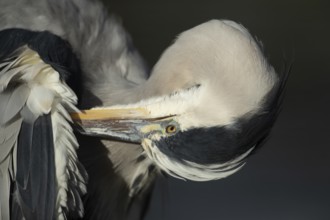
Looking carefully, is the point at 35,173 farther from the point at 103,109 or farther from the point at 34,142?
the point at 103,109

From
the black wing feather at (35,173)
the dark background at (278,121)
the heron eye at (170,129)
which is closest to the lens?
the black wing feather at (35,173)

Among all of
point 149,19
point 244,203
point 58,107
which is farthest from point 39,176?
point 149,19

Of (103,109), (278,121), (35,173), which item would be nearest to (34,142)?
(35,173)

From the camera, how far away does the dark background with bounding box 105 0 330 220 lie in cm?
448

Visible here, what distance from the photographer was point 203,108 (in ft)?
8.29

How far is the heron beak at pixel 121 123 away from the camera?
261cm

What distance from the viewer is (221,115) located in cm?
250

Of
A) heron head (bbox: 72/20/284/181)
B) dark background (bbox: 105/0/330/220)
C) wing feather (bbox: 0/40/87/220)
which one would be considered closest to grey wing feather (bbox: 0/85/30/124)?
wing feather (bbox: 0/40/87/220)

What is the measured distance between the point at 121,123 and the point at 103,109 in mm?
73

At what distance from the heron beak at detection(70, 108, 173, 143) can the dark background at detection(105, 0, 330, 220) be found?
4.61 ft

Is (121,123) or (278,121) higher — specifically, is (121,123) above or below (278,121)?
above

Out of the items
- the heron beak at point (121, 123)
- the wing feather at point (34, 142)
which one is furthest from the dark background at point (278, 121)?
the wing feather at point (34, 142)

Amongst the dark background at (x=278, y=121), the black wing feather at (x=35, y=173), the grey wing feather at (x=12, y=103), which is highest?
the grey wing feather at (x=12, y=103)

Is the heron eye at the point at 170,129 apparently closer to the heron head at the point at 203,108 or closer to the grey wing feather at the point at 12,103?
the heron head at the point at 203,108
